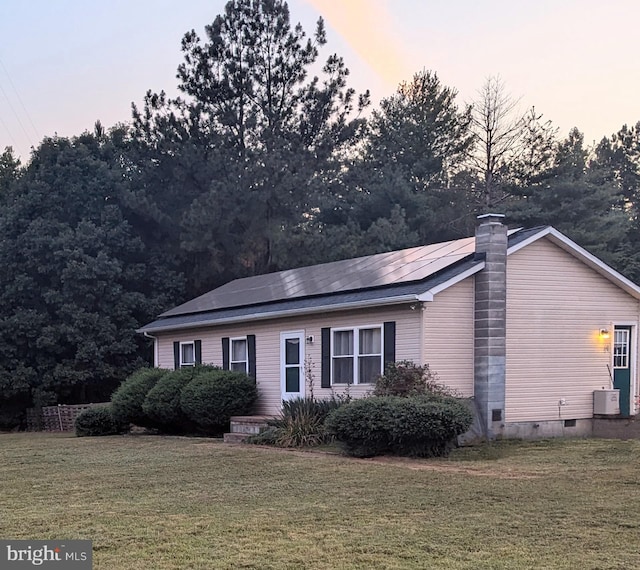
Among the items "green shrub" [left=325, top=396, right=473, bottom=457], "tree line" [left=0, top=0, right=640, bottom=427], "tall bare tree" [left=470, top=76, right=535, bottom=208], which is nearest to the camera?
"green shrub" [left=325, top=396, right=473, bottom=457]

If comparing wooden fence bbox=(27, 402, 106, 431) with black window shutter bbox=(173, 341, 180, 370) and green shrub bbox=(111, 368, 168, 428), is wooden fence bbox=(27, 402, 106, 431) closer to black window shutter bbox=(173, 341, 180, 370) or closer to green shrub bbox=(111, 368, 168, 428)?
black window shutter bbox=(173, 341, 180, 370)

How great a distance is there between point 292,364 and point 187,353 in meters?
5.31

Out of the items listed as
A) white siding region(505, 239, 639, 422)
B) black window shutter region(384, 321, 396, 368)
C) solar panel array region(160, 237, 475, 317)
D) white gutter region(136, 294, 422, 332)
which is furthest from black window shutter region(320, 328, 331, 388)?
white siding region(505, 239, 639, 422)

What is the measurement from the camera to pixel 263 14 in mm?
30031

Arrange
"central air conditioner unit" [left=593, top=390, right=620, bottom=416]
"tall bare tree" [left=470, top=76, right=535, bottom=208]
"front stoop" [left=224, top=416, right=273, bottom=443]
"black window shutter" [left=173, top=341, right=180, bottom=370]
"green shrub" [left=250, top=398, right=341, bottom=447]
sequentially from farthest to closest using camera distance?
"tall bare tree" [left=470, top=76, right=535, bottom=208], "black window shutter" [left=173, top=341, right=180, bottom=370], "central air conditioner unit" [left=593, top=390, right=620, bottom=416], "front stoop" [left=224, top=416, right=273, bottom=443], "green shrub" [left=250, top=398, right=341, bottom=447]

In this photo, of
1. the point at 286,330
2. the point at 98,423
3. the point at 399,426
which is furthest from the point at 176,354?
the point at 399,426

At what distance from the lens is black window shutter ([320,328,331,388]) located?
633 inches

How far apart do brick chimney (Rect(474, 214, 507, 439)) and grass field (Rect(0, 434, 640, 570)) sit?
1800 mm

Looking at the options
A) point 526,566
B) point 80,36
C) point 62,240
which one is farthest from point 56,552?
point 62,240

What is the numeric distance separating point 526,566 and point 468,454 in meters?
7.01

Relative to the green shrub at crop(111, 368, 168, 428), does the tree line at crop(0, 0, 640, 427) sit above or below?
above

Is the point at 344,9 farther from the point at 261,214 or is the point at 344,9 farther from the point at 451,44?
the point at 261,214

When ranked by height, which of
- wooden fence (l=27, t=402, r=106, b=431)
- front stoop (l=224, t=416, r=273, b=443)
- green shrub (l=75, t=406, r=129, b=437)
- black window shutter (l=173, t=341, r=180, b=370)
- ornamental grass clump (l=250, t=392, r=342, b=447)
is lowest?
wooden fence (l=27, t=402, r=106, b=431)

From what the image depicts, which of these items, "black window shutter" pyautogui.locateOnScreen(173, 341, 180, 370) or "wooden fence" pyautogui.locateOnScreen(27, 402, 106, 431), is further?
"wooden fence" pyautogui.locateOnScreen(27, 402, 106, 431)
